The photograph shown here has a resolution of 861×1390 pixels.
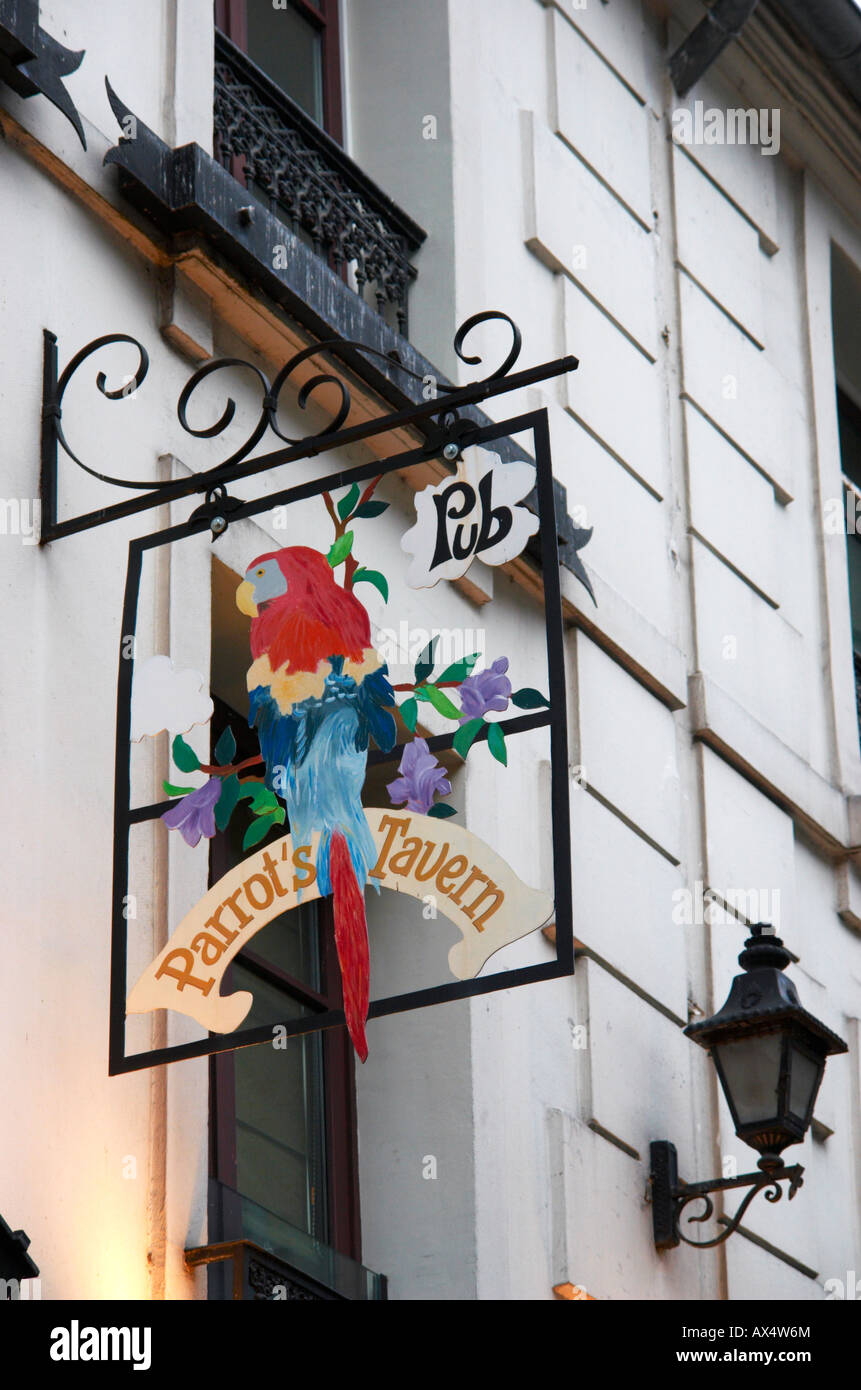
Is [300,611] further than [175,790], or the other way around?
[300,611]

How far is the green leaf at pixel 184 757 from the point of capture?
20.0 ft

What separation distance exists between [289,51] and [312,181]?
0.93m

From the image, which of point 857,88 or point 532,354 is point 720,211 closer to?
point 857,88

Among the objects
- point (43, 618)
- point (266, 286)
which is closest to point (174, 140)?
point (266, 286)

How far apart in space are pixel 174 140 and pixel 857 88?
197 inches

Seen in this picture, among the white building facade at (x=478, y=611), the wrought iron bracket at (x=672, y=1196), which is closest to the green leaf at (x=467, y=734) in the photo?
the white building facade at (x=478, y=611)

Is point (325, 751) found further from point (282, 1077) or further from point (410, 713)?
point (282, 1077)

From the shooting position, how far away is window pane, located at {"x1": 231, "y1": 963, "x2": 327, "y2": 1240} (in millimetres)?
7543

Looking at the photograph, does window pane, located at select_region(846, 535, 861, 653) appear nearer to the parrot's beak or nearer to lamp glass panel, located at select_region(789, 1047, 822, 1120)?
lamp glass panel, located at select_region(789, 1047, 822, 1120)

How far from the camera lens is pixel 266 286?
7.80 metres

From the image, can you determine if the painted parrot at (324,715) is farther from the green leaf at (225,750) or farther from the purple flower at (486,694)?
the purple flower at (486,694)

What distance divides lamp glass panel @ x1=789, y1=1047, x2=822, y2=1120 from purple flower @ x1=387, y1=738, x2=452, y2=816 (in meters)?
2.45

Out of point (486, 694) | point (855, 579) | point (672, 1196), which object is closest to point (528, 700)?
point (486, 694)

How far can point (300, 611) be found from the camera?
626cm
